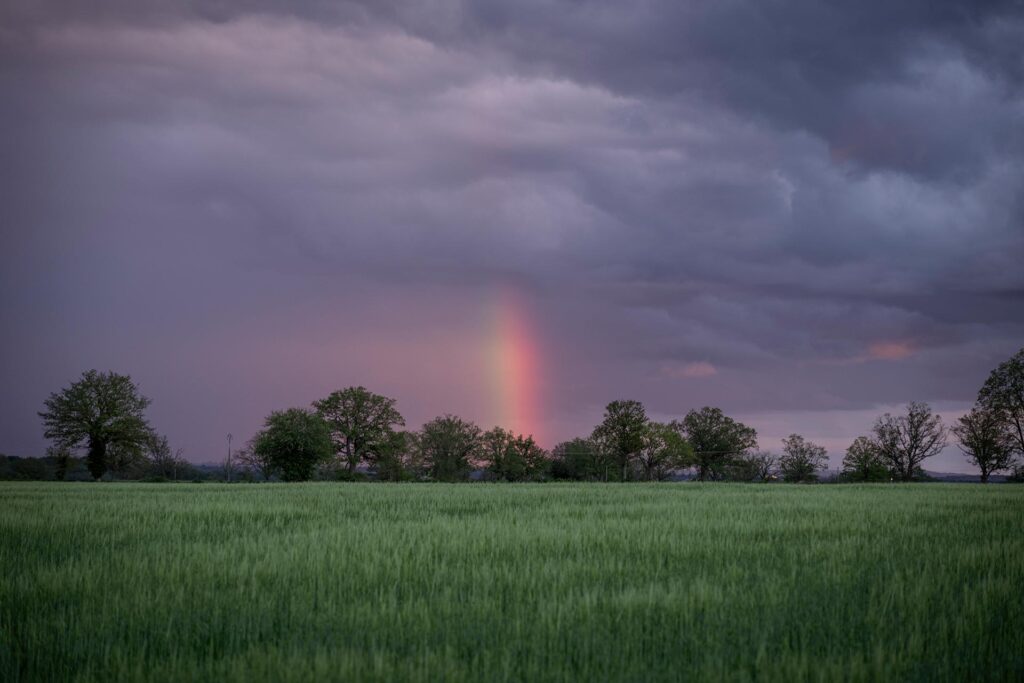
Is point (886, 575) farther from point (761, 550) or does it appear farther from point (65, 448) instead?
point (65, 448)

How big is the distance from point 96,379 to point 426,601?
8576cm

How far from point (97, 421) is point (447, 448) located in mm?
46587

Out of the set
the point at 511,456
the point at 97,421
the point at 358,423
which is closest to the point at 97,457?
the point at 97,421

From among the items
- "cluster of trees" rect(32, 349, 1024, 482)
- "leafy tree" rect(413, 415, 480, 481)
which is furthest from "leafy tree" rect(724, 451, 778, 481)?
"leafy tree" rect(413, 415, 480, 481)

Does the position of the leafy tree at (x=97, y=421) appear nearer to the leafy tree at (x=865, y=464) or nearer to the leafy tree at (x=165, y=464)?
the leafy tree at (x=165, y=464)

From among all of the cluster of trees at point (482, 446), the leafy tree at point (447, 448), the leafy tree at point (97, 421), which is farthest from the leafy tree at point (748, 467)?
the leafy tree at point (97, 421)

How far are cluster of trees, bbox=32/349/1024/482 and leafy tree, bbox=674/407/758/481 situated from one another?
0.67 ft

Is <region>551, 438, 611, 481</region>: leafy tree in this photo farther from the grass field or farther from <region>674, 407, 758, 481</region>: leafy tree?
the grass field

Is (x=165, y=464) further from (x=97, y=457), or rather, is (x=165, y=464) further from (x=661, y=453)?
(x=661, y=453)

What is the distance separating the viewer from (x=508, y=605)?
19.9 feet

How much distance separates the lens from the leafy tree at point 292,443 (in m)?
58.2

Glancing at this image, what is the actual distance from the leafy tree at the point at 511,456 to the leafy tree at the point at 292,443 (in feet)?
137

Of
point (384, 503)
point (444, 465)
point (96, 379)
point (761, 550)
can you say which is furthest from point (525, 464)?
point (761, 550)

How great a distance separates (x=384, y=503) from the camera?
18906 mm
